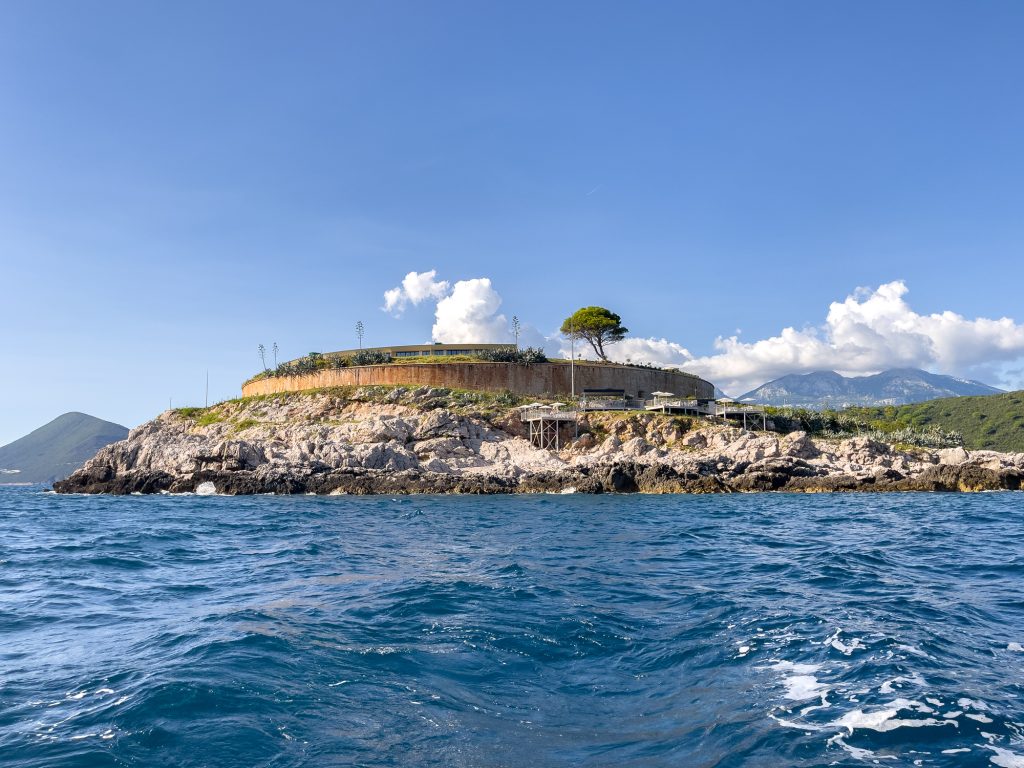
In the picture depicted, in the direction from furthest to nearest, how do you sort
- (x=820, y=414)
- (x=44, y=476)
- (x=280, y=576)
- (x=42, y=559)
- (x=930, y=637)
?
1. (x=44, y=476)
2. (x=820, y=414)
3. (x=42, y=559)
4. (x=280, y=576)
5. (x=930, y=637)

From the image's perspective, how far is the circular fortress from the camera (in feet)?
228

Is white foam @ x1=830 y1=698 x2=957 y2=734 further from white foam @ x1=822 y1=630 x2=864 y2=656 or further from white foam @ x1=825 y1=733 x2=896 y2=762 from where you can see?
white foam @ x1=822 y1=630 x2=864 y2=656

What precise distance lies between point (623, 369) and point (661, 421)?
53.5ft

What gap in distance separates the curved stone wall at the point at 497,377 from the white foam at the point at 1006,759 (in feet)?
208

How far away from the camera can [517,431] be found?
60.7 metres

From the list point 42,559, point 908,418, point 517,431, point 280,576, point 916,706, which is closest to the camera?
point 916,706

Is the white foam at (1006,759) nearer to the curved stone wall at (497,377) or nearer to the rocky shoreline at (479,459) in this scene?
the rocky shoreline at (479,459)

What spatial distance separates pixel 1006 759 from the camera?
5.70 m

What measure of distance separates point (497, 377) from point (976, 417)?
102 meters

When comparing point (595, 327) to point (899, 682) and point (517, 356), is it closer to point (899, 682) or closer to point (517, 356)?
point (517, 356)

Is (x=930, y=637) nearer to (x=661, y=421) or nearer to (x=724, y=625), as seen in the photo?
(x=724, y=625)

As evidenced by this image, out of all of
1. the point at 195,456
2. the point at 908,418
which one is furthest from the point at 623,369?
the point at 908,418

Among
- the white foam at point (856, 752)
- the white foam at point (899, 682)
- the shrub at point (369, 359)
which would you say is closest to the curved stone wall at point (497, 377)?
the shrub at point (369, 359)

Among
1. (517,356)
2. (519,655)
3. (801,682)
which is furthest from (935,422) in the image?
(519,655)
